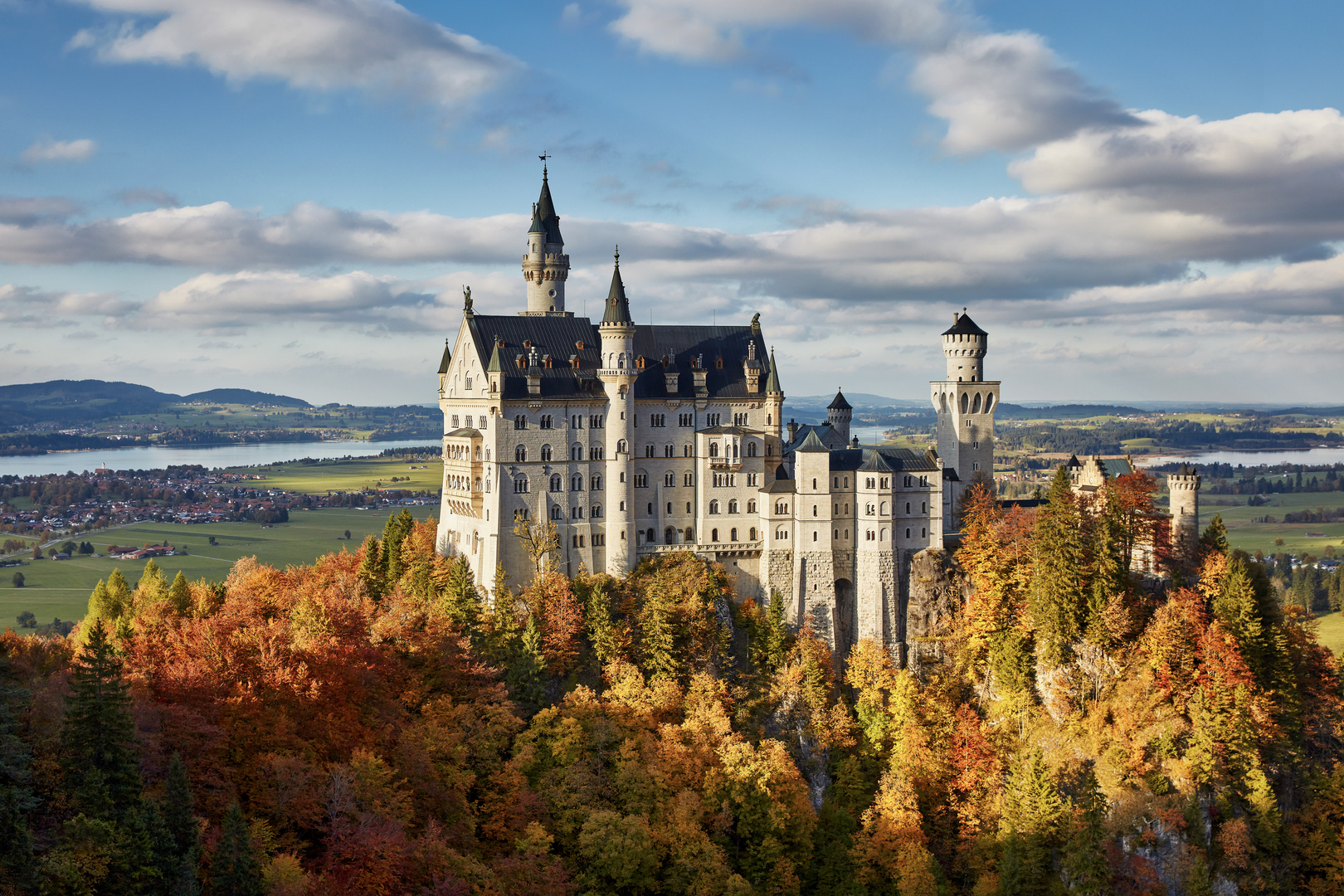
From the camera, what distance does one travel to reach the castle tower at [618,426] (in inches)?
3334

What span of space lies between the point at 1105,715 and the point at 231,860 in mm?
56901

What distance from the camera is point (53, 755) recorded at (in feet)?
152

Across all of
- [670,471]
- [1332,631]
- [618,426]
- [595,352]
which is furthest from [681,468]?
[1332,631]

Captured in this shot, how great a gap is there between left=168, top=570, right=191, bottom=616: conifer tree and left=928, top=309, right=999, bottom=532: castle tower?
6114cm

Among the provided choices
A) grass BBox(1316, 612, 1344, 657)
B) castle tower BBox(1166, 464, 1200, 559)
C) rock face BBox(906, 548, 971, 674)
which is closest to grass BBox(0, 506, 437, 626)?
rock face BBox(906, 548, 971, 674)

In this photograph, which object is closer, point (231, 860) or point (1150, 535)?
point (231, 860)

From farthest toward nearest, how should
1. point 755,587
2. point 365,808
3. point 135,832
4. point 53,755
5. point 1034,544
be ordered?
point 755,587
point 1034,544
point 365,808
point 53,755
point 135,832

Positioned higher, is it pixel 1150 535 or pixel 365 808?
pixel 1150 535

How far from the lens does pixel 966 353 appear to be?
93562 mm

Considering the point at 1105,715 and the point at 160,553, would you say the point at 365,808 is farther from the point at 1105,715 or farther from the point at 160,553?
the point at 160,553

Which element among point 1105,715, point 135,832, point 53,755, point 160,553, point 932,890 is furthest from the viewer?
Result: point 160,553

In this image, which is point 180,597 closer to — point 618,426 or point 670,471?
point 618,426

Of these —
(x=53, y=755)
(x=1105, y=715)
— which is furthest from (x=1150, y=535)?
(x=53, y=755)

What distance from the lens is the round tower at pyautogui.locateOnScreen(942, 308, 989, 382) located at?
9344cm
